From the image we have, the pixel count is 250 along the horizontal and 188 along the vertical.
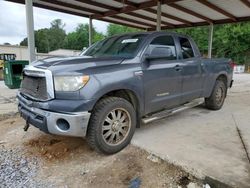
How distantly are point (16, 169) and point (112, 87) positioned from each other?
5.34 feet

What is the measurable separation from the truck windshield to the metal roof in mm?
4881

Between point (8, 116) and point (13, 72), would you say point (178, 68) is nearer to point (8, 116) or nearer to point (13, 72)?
point (8, 116)

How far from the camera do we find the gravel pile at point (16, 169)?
2688mm

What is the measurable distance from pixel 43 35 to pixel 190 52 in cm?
7329

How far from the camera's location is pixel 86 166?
→ 3.06m

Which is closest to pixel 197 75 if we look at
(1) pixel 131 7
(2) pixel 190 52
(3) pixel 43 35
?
(2) pixel 190 52

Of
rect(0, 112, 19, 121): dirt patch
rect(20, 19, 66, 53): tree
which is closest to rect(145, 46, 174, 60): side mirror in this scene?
→ rect(0, 112, 19, 121): dirt patch

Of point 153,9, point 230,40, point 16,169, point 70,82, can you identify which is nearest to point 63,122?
point 70,82

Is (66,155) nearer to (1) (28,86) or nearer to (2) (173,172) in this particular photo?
(1) (28,86)

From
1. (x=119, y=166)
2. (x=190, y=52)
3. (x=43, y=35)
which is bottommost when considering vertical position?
(x=119, y=166)

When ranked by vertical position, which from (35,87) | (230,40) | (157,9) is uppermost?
(230,40)

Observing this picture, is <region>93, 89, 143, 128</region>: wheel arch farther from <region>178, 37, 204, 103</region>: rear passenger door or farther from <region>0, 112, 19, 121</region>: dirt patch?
<region>0, 112, 19, 121</region>: dirt patch

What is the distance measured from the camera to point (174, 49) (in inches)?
173

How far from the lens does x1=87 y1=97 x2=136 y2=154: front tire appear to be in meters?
3.07
